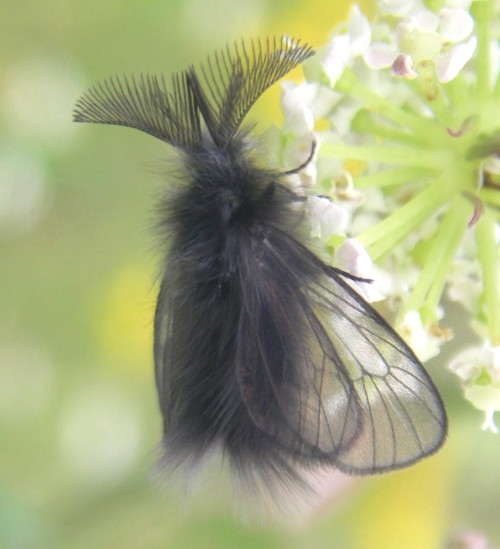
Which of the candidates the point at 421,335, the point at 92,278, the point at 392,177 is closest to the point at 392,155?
the point at 392,177

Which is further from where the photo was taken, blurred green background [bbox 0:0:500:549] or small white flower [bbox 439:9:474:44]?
blurred green background [bbox 0:0:500:549]

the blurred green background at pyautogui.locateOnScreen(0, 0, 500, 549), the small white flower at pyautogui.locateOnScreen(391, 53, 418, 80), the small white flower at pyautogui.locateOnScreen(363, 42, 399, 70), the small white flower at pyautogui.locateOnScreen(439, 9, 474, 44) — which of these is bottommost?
the blurred green background at pyautogui.locateOnScreen(0, 0, 500, 549)

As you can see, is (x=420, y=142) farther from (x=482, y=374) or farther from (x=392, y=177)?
(x=482, y=374)

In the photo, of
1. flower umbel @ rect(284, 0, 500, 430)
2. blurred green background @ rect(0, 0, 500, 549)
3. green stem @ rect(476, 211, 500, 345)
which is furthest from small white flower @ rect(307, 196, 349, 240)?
blurred green background @ rect(0, 0, 500, 549)

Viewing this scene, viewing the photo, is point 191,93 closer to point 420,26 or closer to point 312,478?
point 420,26

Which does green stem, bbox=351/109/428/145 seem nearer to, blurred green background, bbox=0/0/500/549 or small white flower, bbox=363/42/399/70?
small white flower, bbox=363/42/399/70

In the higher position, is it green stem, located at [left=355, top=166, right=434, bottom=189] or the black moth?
green stem, located at [left=355, top=166, right=434, bottom=189]
